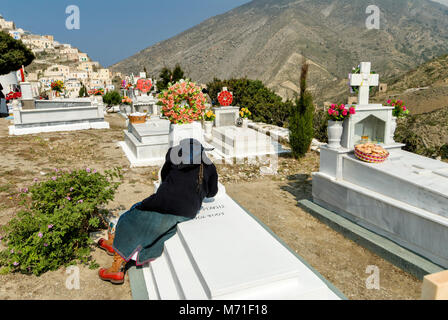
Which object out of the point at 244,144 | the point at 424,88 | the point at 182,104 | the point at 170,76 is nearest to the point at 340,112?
the point at 182,104

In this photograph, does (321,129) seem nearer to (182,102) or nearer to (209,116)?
(209,116)

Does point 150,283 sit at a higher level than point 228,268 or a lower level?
lower

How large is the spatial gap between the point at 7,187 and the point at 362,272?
7044mm

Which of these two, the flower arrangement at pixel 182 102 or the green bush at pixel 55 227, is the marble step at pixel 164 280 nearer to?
the green bush at pixel 55 227

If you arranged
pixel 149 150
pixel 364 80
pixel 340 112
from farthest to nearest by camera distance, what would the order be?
pixel 149 150
pixel 364 80
pixel 340 112

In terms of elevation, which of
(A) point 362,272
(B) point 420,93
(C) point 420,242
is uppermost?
(B) point 420,93

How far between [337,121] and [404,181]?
1.69 m

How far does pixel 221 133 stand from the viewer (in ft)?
37.0

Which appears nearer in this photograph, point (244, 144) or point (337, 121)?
point (337, 121)

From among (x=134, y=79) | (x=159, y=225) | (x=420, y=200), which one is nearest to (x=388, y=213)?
(x=420, y=200)

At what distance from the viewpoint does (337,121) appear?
586 cm

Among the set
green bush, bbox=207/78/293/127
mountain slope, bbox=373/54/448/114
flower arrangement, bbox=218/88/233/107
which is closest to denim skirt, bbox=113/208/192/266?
flower arrangement, bbox=218/88/233/107

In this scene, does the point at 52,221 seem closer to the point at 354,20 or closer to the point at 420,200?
the point at 420,200

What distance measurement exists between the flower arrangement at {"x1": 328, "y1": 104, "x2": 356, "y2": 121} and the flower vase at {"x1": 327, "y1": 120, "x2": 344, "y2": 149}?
0.31 ft
